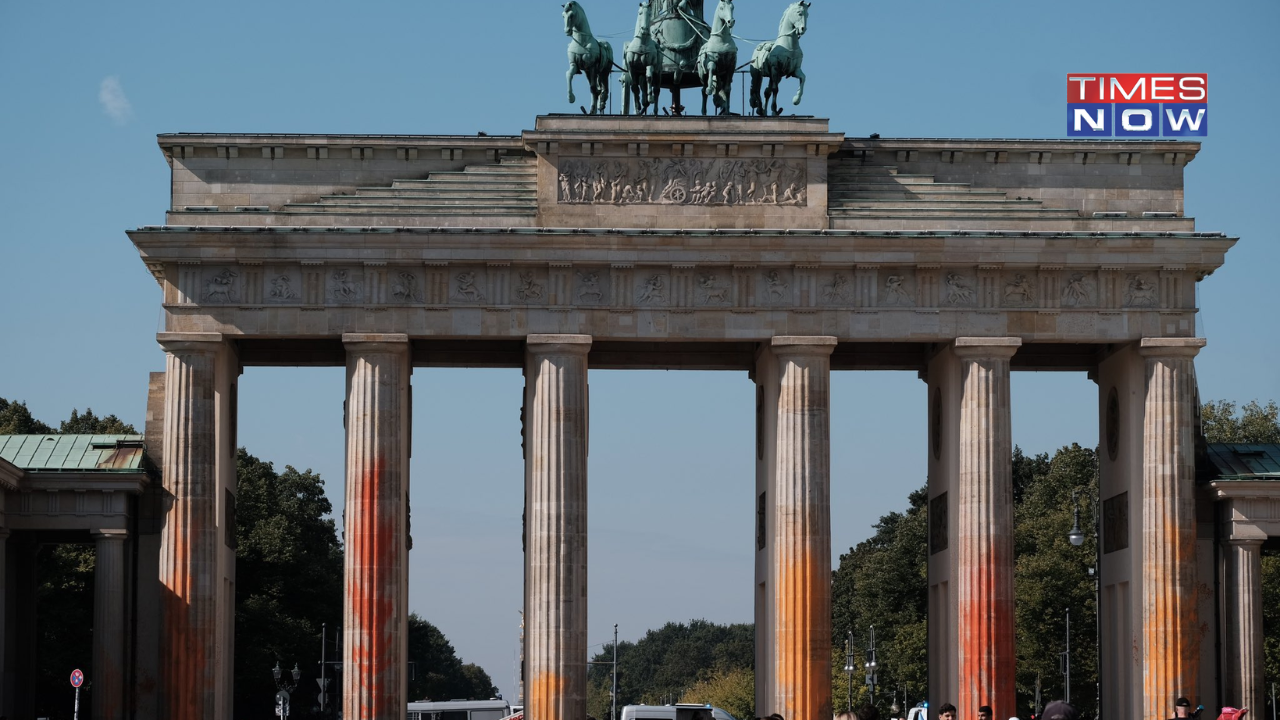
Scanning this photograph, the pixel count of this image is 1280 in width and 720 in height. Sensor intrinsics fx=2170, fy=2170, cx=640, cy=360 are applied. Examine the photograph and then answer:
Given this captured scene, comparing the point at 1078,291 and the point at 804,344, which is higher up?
the point at 1078,291

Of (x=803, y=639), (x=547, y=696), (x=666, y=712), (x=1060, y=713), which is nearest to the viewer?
(x=1060, y=713)

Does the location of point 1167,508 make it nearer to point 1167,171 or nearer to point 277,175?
point 1167,171

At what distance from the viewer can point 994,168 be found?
57.7 meters

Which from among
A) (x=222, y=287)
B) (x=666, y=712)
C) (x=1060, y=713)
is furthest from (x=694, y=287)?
(x=1060, y=713)

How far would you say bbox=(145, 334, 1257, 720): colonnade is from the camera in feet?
179

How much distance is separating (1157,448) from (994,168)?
8.52m

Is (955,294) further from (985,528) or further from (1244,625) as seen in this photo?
(1244,625)

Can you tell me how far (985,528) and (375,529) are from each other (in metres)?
15.5

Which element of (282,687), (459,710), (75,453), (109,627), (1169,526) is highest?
(75,453)

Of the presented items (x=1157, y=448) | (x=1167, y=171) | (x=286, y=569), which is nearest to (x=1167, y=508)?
(x=1157, y=448)

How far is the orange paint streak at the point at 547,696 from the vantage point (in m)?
54.4

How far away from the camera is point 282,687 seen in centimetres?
9519

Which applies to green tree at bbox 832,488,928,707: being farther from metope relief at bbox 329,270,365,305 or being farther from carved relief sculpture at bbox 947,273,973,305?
metope relief at bbox 329,270,365,305

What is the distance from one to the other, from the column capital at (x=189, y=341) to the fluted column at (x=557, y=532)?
26.4 feet
